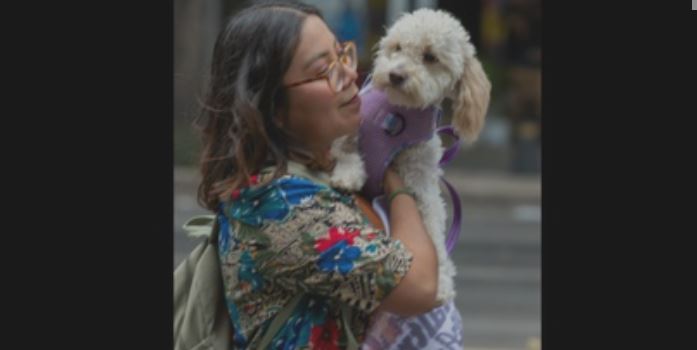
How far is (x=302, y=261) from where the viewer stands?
2.40 metres

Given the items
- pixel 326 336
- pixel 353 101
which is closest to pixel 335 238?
pixel 326 336

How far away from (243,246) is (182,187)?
12.5 meters

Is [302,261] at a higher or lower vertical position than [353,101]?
lower

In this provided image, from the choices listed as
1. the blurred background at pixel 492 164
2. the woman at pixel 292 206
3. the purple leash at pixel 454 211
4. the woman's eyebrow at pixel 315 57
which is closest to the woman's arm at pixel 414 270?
the woman at pixel 292 206

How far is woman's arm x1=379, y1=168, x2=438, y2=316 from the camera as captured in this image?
2.44 meters

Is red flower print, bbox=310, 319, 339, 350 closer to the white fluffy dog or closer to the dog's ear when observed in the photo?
the white fluffy dog

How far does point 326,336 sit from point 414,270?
8.6 inches

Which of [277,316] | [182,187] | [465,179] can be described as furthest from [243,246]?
[465,179]

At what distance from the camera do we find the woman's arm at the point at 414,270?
96.0 inches

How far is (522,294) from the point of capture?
984cm

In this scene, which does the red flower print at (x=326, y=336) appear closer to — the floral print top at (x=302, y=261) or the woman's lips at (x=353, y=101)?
the floral print top at (x=302, y=261)

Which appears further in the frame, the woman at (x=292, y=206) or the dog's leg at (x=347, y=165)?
the dog's leg at (x=347, y=165)

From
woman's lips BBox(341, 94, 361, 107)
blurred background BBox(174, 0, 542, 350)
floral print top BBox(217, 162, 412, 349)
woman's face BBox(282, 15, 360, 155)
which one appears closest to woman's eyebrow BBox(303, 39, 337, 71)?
woman's face BBox(282, 15, 360, 155)

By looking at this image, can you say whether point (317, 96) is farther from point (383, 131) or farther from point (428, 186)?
point (428, 186)
